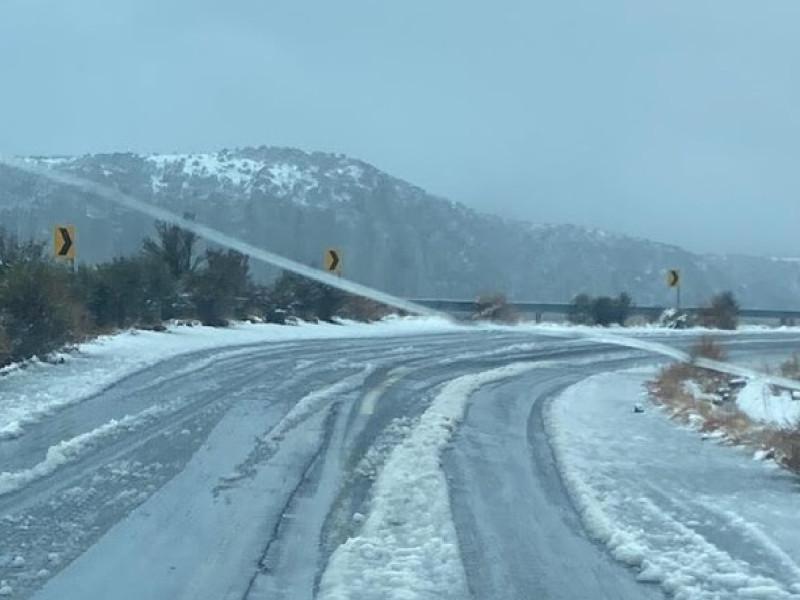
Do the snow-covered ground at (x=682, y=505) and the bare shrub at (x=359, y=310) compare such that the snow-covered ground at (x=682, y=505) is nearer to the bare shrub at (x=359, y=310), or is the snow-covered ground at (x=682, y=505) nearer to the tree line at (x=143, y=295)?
the tree line at (x=143, y=295)

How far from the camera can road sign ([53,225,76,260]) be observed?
3294cm

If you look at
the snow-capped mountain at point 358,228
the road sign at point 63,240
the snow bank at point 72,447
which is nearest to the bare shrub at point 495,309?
the snow-capped mountain at point 358,228

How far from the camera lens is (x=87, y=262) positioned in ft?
117

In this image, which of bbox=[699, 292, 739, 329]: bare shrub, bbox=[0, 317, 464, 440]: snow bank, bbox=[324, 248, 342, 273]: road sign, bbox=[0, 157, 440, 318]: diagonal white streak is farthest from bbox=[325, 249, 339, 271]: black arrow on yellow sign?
bbox=[699, 292, 739, 329]: bare shrub

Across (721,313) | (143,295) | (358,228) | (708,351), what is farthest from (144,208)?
(721,313)

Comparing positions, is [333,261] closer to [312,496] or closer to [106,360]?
[106,360]

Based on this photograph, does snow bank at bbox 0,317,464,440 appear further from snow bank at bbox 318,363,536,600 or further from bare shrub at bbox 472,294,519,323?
bare shrub at bbox 472,294,519,323

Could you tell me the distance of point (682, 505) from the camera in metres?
12.9

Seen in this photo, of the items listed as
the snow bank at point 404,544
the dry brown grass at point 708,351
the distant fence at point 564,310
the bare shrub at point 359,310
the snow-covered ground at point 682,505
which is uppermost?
the distant fence at point 564,310

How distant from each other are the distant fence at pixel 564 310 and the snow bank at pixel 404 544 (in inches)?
1050

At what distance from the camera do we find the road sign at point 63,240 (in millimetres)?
32938

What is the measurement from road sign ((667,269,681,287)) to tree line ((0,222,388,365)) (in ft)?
33.4

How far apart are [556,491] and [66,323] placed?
13068mm

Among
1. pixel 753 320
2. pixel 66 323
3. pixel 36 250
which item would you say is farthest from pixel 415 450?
pixel 753 320
